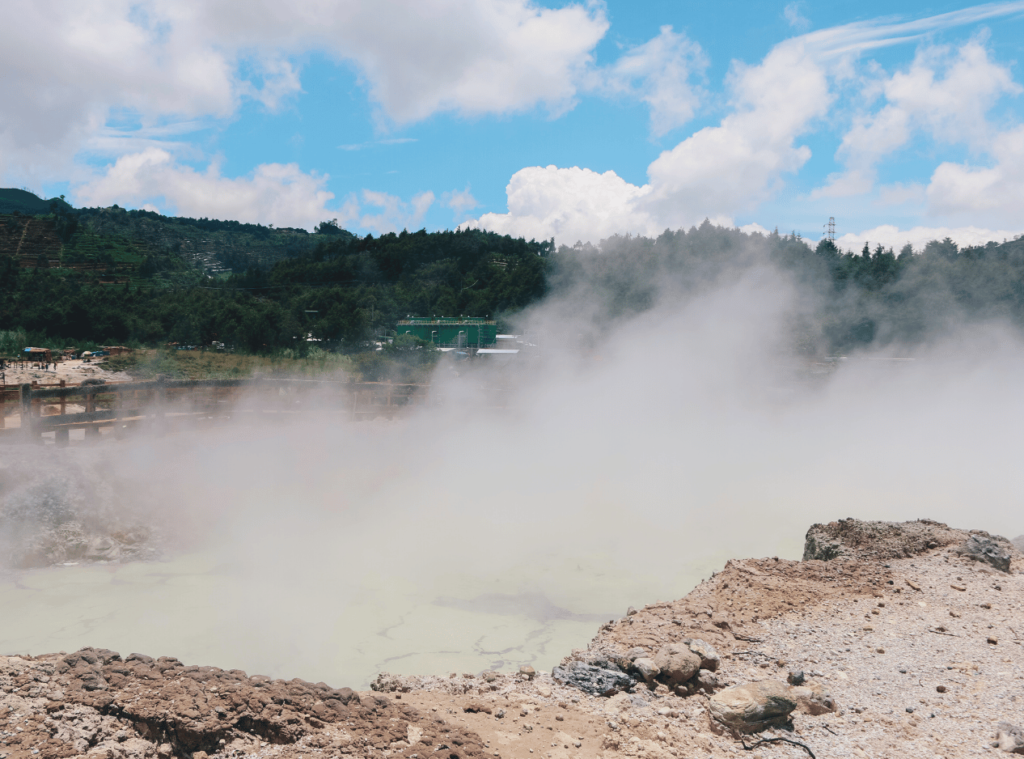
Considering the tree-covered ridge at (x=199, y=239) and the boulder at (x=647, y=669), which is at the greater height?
the tree-covered ridge at (x=199, y=239)

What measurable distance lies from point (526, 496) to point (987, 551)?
7.39m

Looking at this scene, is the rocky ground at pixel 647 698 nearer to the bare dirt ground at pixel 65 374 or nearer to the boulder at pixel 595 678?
the boulder at pixel 595 678

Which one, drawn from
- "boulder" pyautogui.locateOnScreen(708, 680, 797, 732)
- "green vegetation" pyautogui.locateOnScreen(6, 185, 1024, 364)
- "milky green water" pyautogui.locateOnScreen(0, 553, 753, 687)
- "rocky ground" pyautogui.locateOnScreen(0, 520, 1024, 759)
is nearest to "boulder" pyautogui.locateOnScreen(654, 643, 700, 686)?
"rocky ground" pyautogui.locateOnScreen(0, 520, 1024, 759)

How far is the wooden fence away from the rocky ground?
951 centimetres

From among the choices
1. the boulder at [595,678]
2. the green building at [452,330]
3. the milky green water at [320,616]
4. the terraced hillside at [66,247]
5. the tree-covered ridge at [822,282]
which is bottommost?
the milky green water at [320,616]

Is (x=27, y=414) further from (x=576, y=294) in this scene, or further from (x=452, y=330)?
(x=452, y=330)

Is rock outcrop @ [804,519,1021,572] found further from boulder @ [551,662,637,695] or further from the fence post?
the fence post

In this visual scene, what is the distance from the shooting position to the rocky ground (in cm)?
407

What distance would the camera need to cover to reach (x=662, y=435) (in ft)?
55.7

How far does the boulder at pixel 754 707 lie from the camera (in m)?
4.50

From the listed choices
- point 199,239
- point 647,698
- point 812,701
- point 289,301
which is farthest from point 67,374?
point 199,239

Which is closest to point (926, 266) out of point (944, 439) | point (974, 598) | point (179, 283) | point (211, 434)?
point (944, 439)

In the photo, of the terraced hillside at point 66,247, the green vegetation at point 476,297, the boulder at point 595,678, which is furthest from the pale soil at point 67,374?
the terraced hillside at point 66,247

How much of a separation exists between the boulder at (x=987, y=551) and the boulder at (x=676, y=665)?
4.56 meters
